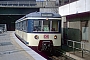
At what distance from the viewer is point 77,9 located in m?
20.1

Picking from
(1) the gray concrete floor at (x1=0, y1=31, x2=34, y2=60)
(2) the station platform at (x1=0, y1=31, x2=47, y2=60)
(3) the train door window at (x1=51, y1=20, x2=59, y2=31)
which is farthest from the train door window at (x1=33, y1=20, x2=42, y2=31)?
(1) the gray concrete floor at (x1=0, y1=31, x2=34, y2=60)

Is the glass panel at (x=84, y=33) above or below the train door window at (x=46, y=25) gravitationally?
below

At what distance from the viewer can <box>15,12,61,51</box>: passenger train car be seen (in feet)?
53.2

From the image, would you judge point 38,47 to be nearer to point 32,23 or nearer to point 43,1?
point 32,23

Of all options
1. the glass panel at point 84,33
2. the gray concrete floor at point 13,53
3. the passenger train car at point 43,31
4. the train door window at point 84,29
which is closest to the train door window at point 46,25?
the passenger train car at point 43,31

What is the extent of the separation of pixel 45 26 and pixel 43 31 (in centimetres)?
42

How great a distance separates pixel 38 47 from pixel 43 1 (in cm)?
4231

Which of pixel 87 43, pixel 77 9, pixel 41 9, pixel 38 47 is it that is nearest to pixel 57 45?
pixel 38 47

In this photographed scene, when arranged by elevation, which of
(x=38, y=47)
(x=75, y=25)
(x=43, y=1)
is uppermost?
(x=43, y=1)

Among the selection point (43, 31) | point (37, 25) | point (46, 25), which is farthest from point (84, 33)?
point (37, 25)

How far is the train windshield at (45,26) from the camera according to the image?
54.2 ft

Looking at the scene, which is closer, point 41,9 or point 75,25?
point 75,25

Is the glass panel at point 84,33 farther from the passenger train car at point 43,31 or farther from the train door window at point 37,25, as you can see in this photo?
the train door window at point 37,25

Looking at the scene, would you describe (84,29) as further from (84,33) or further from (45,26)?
(45,26)
